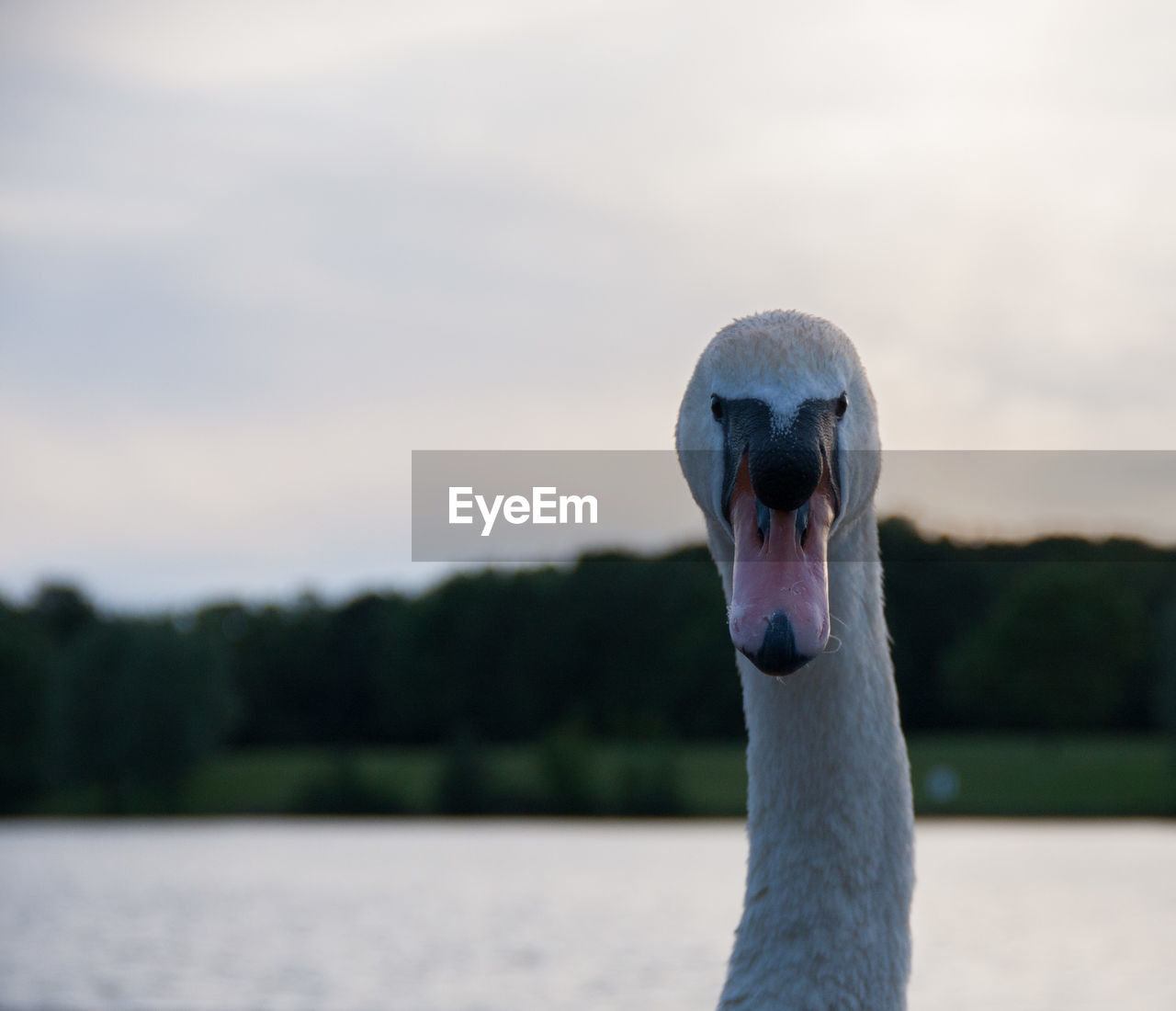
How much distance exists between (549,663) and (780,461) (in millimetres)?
118886

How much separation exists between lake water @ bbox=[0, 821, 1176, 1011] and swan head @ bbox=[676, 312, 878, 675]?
31424 mm

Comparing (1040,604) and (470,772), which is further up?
(1040,604)

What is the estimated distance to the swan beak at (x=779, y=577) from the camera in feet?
10.2

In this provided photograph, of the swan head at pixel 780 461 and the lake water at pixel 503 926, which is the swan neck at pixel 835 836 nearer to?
the swan head at pixel 780 461

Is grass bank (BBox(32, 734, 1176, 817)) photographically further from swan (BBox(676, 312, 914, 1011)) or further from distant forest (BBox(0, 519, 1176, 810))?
swan (BBox(676, 312, 914, 1011))

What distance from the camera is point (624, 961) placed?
42969mm

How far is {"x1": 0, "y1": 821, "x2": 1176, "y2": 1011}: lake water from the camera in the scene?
3847cm

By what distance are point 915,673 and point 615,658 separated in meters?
21.7

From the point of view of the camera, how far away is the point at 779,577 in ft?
10.7

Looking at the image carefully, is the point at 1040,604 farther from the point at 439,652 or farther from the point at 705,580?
the point at 439,652

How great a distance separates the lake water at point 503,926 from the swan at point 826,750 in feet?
100

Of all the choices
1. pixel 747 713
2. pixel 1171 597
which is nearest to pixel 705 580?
pixel 1171 597

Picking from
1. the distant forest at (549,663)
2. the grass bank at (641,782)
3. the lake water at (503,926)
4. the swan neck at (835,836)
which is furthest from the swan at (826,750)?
the grass bank at (641,782)

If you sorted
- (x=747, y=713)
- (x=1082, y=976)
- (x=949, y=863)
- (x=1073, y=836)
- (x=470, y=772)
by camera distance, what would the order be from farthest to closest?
1. (x=470, y=772)
2. (x=1073, y=836)
3. (x=949, y=863)
4. (x=1082, y=976)
5. (x=747, y=713)
